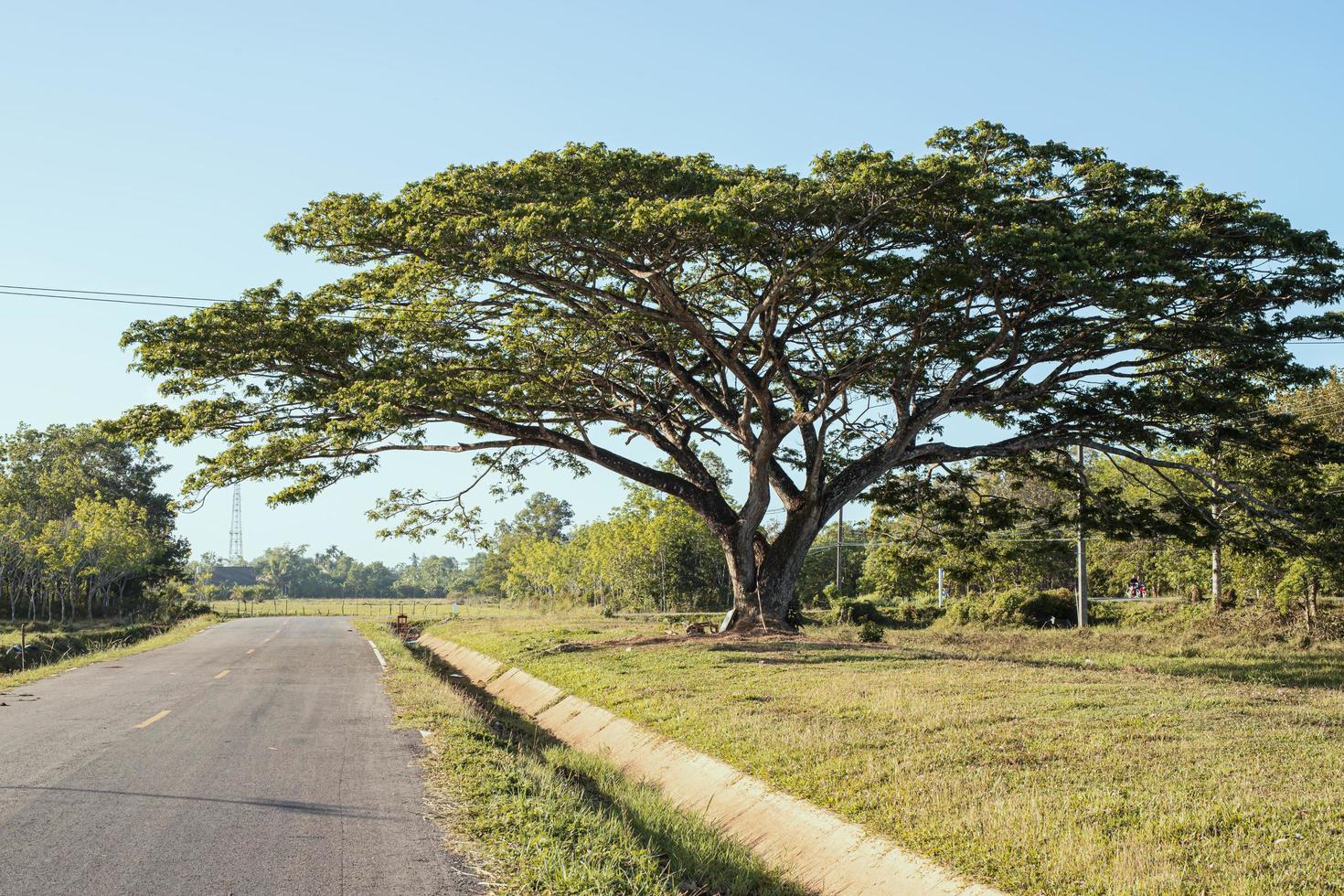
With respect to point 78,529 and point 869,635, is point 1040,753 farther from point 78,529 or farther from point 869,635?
point 78,529

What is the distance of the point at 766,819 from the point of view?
998cm

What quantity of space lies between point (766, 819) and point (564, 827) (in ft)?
8.41

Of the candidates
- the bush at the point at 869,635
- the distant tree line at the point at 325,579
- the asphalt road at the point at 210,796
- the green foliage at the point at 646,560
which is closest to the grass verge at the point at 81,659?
the asphalt road at the point at 210,796

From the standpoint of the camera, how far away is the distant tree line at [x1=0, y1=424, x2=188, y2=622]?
57.4 metres

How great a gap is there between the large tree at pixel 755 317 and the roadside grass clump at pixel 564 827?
311 inches

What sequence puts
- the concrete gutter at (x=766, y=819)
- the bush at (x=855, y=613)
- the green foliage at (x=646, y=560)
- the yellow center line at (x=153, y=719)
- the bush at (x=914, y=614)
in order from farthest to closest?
the green foliage at (x=646, y=560) → the bush at (x=914, y=614) → the bush at (x=855, y=613) → the yellow center line at (x=153, y=719) → the concrete gutter at (x=766, y=819)

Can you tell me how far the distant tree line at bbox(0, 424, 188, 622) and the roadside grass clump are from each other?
152 ft

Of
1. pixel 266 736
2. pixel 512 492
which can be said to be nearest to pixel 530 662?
pixel 512 492

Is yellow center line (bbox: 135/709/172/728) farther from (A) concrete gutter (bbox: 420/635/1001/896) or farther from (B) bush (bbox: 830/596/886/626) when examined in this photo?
(B) bush (bbox: 830/596/886/626)

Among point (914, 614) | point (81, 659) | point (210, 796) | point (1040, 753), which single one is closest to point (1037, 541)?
point (914, 614)

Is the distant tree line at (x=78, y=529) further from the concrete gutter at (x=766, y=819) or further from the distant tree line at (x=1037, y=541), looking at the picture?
the concrete gutter at (x=766, y=819)

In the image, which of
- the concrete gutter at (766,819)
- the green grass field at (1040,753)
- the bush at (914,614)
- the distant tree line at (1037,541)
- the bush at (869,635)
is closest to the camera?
the green grass field at (1040,753)

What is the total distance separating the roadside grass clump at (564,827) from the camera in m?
7.03

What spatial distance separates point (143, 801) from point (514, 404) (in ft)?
46.3
